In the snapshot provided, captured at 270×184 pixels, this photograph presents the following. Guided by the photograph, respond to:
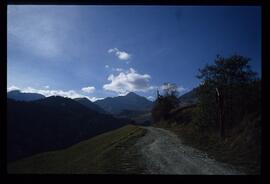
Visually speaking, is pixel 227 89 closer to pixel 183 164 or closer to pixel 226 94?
pixel 226 94

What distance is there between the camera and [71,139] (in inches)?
7249

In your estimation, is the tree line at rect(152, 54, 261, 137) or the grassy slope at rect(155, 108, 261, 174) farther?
the tree line at rect(152, 54, 261, 137)

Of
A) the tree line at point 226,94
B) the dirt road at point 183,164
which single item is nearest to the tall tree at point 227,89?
the tree line at point 226,94

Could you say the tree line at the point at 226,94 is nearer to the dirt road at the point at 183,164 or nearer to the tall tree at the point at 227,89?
the tall tree at the point at 227,89

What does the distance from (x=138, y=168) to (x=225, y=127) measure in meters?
12.4

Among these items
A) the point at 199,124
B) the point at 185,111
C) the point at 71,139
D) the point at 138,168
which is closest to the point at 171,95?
the point at 185,111

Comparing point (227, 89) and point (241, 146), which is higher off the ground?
point (227, 89)

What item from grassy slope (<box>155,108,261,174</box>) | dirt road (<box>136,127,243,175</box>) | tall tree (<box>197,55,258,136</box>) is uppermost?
tall tree (<box>197,55,258,136</box>)

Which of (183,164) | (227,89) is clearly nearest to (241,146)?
(183,164)

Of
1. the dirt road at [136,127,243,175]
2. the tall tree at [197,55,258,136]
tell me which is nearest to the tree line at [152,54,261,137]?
the tall tree at [197,55,258,136]

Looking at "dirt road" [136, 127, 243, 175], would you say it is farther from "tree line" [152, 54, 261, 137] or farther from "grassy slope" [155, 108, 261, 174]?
"tree line" [152, 54, 261, 137]

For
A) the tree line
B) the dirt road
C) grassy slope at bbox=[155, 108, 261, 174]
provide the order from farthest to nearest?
the tree line < grassy slope at bbox=[155, 108, 261, 174] < the dirt road

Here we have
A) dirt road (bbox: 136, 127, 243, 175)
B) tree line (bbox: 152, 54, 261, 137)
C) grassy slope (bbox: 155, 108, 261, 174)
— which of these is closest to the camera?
dirt road (bbox: 136, 127, 243, 175)
